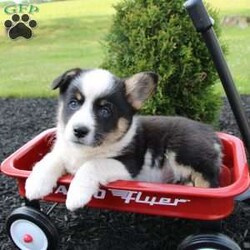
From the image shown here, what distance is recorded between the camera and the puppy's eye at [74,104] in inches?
107

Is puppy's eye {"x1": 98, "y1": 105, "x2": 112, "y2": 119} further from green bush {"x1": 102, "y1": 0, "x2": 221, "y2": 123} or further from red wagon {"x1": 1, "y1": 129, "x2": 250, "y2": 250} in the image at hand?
green bush {"x1": 102, "y1": 0, "x2": 221, "y2": 123}

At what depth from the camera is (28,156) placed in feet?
10.6

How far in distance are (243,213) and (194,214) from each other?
95cm

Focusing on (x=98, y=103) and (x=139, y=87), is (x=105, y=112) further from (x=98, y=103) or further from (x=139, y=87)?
(x=139, y=87)

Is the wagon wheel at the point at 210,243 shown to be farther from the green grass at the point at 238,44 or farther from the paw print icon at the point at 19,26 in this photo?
the paw print icon at the point at 19,26

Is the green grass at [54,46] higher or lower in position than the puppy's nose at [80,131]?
lower

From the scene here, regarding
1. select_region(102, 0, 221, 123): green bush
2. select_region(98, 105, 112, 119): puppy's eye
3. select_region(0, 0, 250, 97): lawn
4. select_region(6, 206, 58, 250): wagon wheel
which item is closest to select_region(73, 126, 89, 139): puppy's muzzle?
select_region(98, 105, 112, 119): puppy's eye

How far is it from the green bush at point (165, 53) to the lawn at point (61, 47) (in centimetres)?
270

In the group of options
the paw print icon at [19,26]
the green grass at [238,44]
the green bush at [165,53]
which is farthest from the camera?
the green grass at [238,44]

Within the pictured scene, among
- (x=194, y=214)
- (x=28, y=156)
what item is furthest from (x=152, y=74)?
(x=28, y=156)

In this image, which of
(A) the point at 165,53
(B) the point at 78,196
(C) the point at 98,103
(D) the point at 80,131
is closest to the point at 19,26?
(A) the point at 165,53

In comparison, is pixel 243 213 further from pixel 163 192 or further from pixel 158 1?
pixel 158 1

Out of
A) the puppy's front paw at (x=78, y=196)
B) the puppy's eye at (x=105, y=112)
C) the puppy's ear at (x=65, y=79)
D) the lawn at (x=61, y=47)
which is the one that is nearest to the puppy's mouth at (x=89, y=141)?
the puppy's eye at (x=105, y=112)

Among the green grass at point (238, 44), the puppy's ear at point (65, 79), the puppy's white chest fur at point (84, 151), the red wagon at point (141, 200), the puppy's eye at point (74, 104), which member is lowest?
the green grass at point (238, 44)
